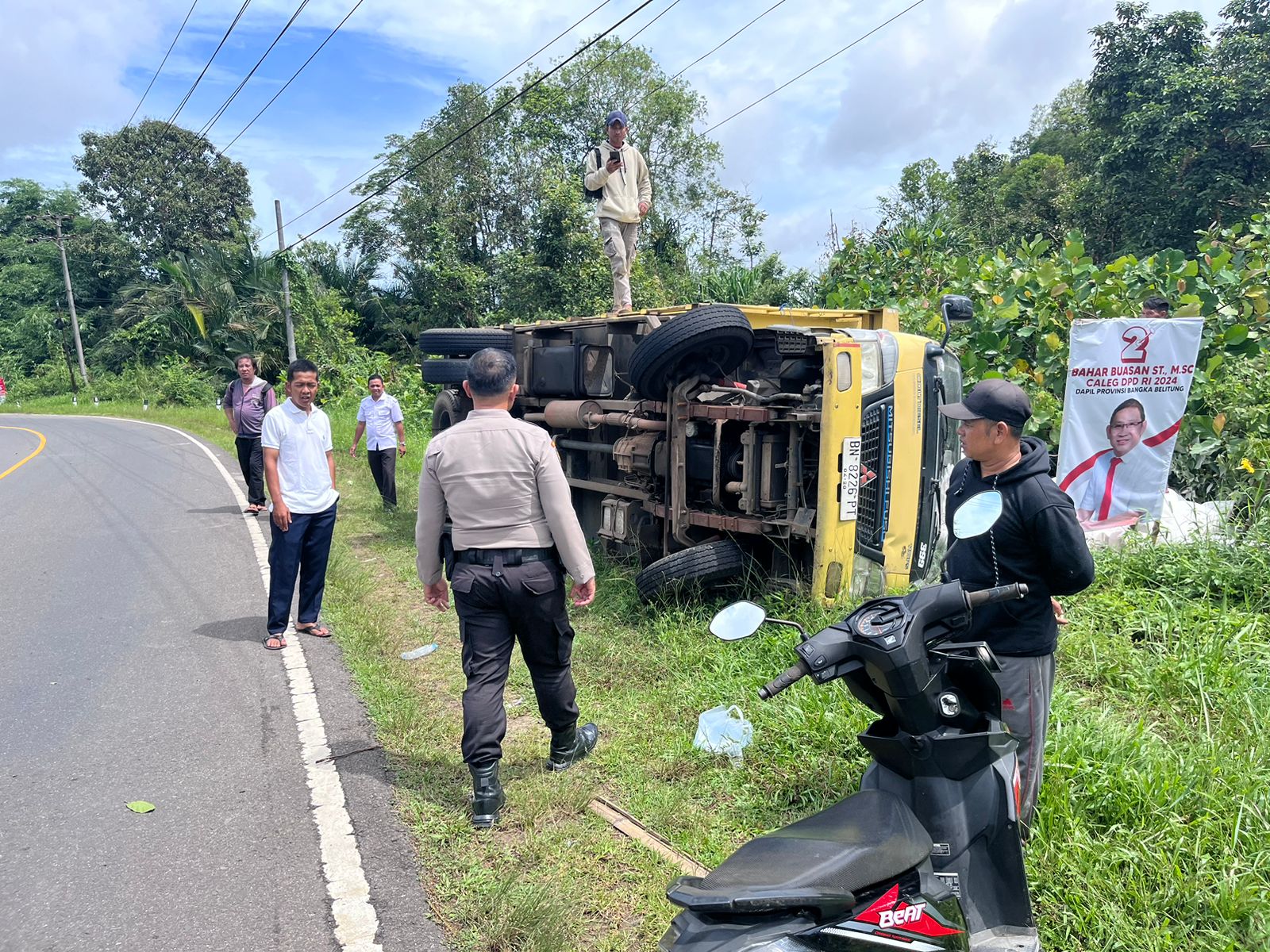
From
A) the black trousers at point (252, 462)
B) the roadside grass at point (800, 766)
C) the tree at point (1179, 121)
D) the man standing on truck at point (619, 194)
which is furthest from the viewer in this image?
the tree at point (1179, 121)

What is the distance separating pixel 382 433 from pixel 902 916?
9.47m

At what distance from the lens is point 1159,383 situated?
705 centimetres

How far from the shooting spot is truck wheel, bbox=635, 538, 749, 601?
5828mm

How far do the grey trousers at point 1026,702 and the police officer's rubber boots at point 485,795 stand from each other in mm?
2058

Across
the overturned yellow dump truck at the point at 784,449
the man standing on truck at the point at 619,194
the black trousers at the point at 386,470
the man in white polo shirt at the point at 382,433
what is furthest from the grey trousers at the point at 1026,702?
the black trousers at the point at 386,470

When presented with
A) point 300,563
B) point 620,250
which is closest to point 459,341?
point 620,250

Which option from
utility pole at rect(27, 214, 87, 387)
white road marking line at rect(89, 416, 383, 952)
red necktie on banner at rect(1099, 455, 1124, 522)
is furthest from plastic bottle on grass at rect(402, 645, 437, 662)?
utility pole at rect(27, 214, 87, 387)

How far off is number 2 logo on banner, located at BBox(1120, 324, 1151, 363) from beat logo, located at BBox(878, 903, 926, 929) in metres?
6.28

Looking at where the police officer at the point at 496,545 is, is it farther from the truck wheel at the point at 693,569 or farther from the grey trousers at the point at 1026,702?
the truck wheel at the point at 693,569

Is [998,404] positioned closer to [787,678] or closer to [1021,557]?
[1021,557]

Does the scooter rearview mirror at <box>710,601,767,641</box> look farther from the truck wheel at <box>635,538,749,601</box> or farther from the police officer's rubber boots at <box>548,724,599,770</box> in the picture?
the truck wheel at <box>635,538,749,601</box>

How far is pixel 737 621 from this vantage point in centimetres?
233

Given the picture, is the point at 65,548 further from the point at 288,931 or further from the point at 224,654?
the point at 288,931

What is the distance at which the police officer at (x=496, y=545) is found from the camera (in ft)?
12.4
